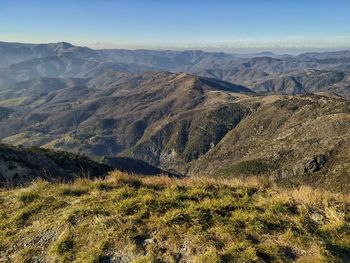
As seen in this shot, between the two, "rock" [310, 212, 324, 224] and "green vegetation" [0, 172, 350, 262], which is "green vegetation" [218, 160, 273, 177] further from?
"rock" [310, 212, 324, 224]

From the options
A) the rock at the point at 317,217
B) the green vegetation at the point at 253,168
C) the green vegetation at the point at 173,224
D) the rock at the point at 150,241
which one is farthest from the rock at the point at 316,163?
the rock at the point at 150,241

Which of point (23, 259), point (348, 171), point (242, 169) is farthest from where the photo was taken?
point (242, 169)

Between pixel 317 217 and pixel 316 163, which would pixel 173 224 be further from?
pixel 316 163

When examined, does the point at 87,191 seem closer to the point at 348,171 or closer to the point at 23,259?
the point at 23,259

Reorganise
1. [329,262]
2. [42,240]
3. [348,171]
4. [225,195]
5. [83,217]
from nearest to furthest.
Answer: [329,262] < [42,240] < [83,217] < [225,195] < [348,171]

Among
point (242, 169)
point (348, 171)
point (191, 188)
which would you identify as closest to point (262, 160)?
point (242, 169)

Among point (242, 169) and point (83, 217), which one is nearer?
point (83, 217)

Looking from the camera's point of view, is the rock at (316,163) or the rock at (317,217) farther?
the rock at (316,163)

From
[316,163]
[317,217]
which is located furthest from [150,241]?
[316,163]

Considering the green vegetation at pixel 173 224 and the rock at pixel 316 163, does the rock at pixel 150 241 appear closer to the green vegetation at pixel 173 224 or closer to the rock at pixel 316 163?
the green vegetation at pixel 173 224
